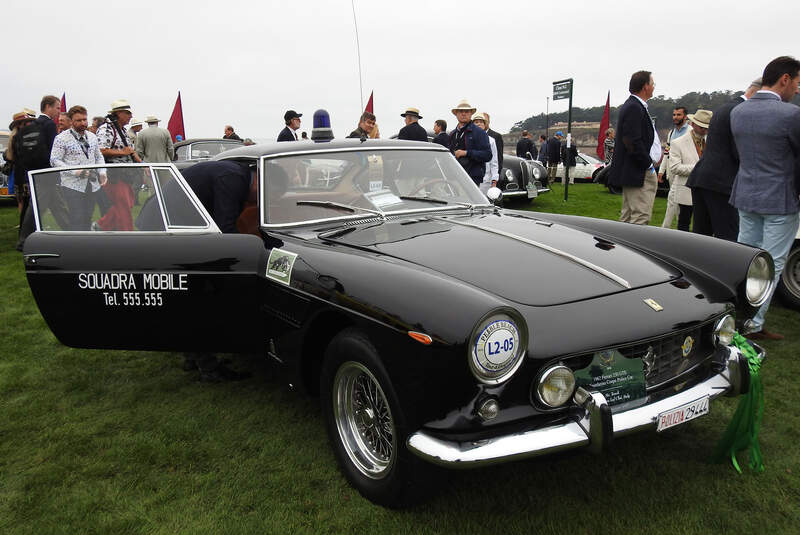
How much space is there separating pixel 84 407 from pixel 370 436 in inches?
78.7

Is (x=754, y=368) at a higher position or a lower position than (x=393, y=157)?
lower

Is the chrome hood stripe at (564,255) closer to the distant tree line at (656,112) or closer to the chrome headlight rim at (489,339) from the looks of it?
the chrome headlight rim at (489,339)

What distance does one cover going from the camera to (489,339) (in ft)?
6.94

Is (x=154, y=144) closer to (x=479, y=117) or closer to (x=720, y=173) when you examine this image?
(x=479, y=117)

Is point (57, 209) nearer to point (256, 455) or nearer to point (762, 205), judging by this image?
point (256, 455)

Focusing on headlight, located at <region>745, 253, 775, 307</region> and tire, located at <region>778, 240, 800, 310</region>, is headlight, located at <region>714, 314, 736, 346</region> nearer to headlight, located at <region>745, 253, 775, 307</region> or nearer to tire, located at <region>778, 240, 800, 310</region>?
headlight, located at <region>745, 253, 775, 307</region>

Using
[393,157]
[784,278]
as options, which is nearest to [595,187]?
[784,278]

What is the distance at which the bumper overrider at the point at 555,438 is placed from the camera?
2.08 metres

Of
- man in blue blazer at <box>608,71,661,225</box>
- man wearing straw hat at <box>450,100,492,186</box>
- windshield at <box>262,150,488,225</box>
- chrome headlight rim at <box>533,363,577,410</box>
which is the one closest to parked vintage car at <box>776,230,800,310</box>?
man in blue blazer at <box>608,71,661,225</box>

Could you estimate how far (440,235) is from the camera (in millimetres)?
3145

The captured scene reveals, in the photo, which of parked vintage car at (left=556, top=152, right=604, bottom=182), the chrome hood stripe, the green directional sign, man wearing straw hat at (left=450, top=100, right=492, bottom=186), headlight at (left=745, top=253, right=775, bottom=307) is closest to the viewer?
the chrome hood stripe

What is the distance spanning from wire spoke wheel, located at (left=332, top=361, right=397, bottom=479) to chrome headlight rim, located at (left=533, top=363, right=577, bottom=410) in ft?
2.07

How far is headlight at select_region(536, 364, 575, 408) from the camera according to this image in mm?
2211

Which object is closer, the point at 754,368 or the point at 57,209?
the point at 754,368
